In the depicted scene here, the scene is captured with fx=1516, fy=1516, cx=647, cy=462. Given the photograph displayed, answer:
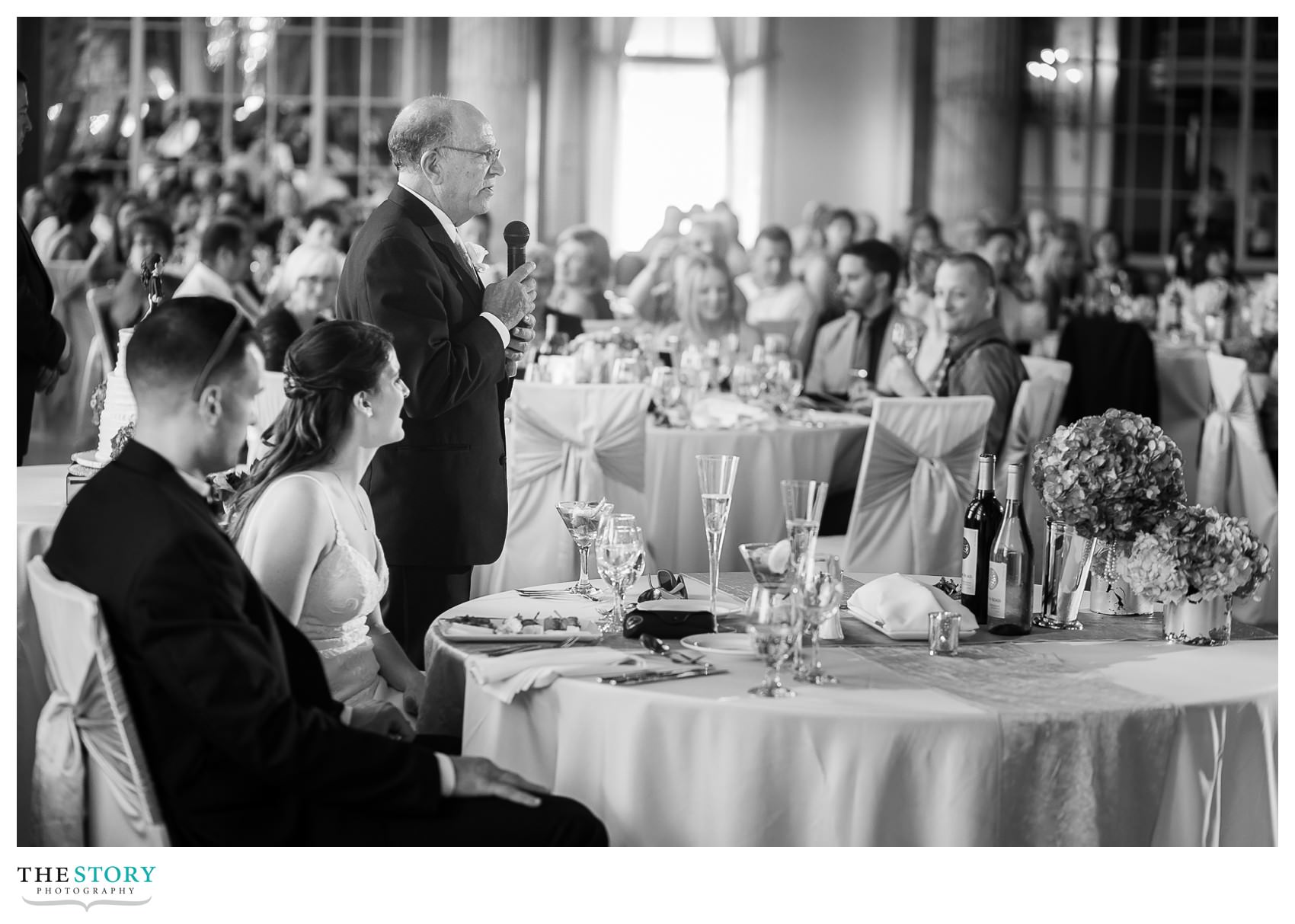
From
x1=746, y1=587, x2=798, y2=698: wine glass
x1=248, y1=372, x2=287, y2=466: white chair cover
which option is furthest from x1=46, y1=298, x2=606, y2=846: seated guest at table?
x1=248, y1=372, x2=287, y2=466: white chair cover

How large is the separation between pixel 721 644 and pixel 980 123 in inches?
483

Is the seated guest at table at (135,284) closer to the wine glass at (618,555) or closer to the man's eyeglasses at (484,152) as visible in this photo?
the man's eyeglasses at (484,152)

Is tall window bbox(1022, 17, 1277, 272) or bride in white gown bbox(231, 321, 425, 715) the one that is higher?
tall window bbox(1022, 17, 1277, 272)

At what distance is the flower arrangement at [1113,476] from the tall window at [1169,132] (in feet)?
40.3

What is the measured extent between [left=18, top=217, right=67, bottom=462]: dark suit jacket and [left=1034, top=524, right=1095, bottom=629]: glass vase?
2.12m

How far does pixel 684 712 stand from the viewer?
79.1 inches

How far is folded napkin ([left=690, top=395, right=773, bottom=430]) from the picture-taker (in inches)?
188

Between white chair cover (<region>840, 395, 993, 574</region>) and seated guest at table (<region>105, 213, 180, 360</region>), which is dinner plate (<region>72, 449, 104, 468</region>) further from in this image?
seated guest at table (<region>105, 213, 180, 360</region>)

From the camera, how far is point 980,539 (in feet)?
8.12

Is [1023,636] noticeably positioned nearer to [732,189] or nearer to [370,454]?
[370,454]

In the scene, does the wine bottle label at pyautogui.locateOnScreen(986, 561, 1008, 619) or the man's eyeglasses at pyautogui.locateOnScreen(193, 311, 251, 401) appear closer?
the man's eyeglasses at pyautogui.locateOnScreen(193, 311, 251, 401)
